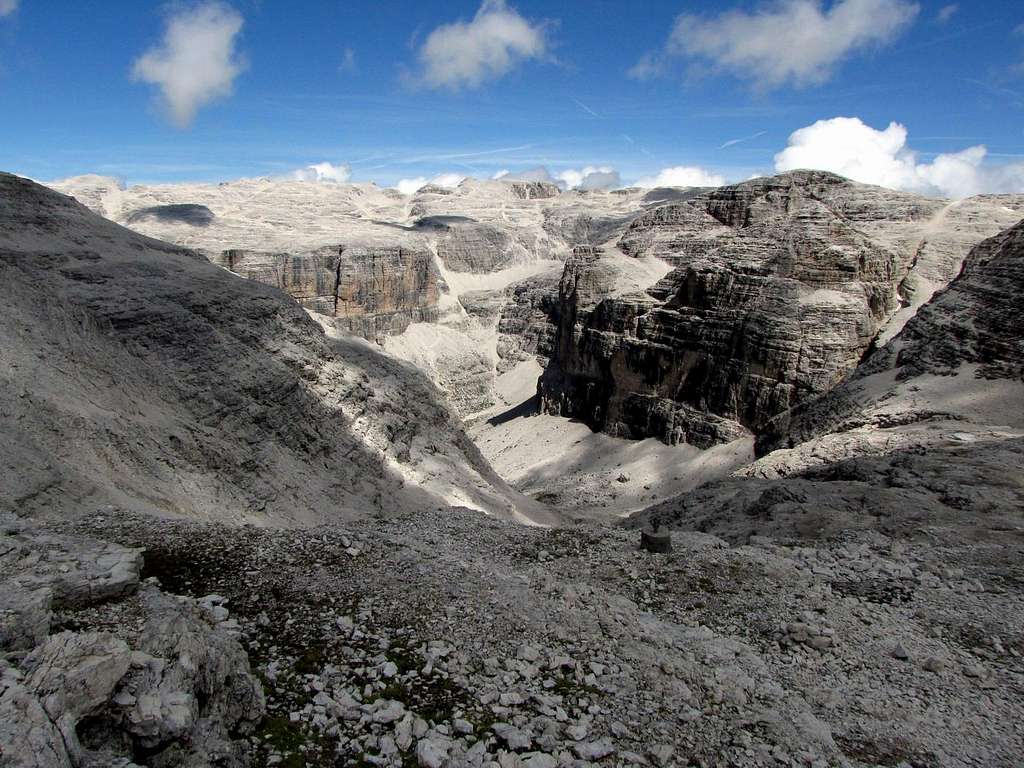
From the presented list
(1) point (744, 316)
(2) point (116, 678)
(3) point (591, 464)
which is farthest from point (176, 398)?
(1) point (744, 316)

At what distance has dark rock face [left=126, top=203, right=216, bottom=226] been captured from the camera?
10369cm

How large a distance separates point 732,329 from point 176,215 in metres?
95.9

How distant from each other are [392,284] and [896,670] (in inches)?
3708

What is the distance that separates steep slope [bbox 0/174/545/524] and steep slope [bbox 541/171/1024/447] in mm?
26221

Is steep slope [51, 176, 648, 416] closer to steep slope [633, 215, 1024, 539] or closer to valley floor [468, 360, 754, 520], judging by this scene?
valley floor [468, 360, 754, 520]

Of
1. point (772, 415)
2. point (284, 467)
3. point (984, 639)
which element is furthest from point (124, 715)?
point (772, 415)

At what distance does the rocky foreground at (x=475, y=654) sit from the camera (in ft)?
17.7

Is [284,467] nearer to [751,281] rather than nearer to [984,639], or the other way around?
[984,639]

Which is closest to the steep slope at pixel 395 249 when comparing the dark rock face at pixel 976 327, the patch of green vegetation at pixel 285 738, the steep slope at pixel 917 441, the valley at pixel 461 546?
the valley at pixel 461 546

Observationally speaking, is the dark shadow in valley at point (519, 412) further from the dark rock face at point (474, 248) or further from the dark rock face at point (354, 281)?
the dark rock face at point (474, 248)

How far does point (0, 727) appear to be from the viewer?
13.5ft

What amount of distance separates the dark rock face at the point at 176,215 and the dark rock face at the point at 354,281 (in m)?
25.9

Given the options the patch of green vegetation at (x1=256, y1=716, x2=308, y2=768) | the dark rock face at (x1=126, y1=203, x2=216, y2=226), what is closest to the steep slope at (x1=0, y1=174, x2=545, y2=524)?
the patch of green vegetation at (x1=256, y1=716, x2=308, y2=768)

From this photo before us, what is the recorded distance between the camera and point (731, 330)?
50.3 meters
